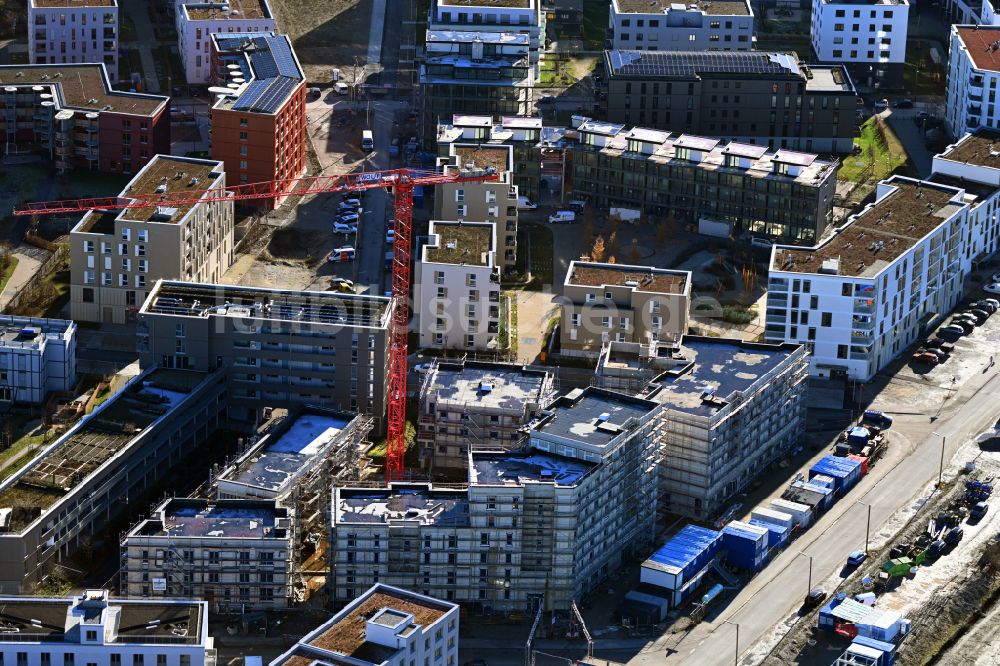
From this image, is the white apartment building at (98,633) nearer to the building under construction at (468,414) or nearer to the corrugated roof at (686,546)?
the corrugated roof at (686,546)

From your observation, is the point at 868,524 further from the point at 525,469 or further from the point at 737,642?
the point at 525,469

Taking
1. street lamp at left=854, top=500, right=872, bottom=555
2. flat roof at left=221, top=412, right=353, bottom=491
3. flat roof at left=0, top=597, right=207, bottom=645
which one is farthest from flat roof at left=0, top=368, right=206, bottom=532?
street lamp at left=854, top=500, right=872, bottom=555

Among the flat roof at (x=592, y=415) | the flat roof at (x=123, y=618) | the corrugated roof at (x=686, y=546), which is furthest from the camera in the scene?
the corrugated roof at (x=686, y=546)

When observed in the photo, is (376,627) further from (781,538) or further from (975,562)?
(975,562)

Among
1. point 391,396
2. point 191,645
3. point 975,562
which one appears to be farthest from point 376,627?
point 975,562

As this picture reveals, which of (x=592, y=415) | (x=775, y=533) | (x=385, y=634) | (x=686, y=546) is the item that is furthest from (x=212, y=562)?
(x=775, y=533)

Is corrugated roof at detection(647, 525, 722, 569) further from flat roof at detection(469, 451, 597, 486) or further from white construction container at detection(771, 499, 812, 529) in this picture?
flat roof at detection(469, 451, 597, 486)

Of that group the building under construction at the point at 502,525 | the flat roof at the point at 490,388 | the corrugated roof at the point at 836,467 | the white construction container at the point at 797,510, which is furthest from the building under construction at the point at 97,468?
the corrugated roof at the point at 836,467
